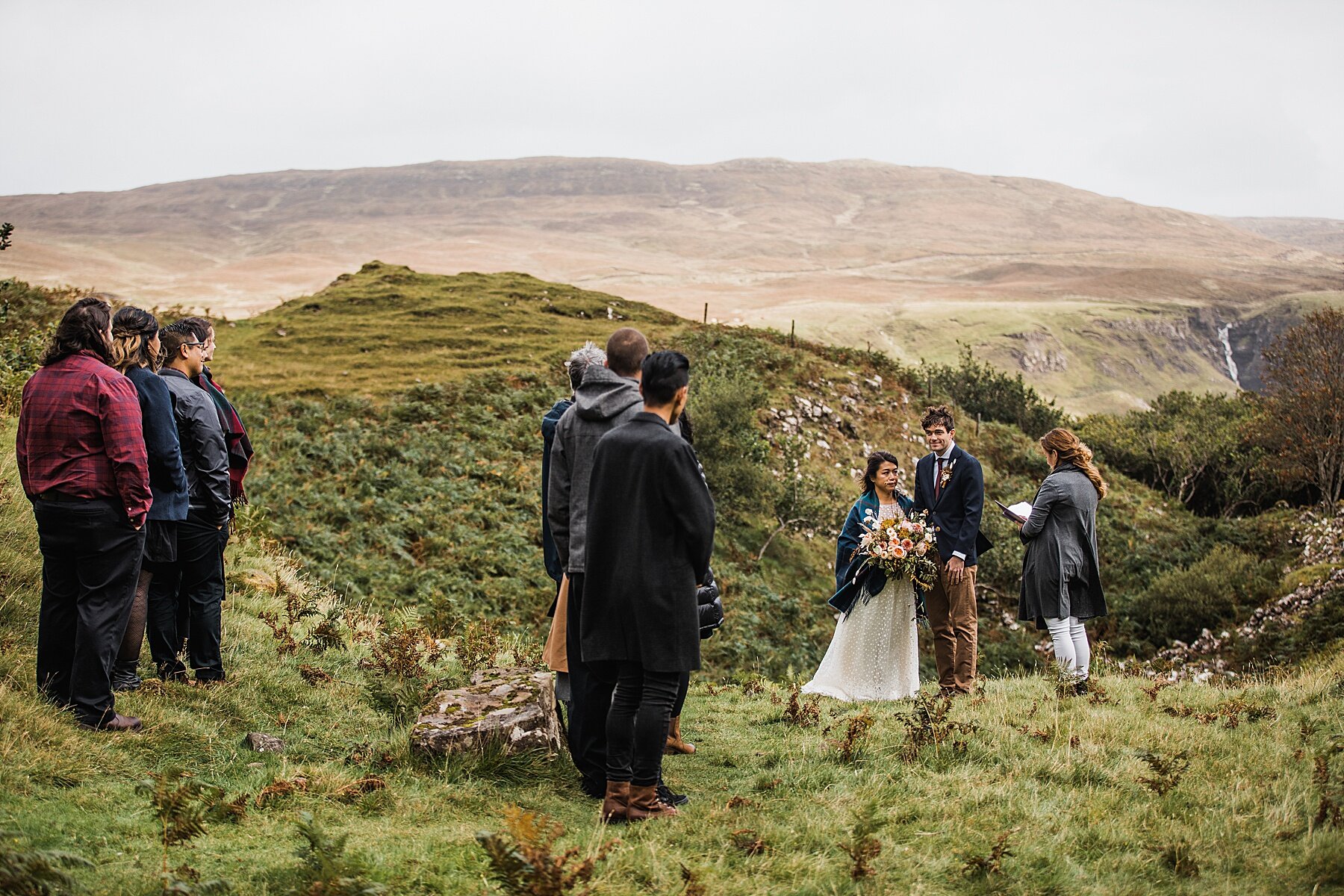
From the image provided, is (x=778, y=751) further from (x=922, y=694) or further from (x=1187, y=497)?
(x=1187, y=497)

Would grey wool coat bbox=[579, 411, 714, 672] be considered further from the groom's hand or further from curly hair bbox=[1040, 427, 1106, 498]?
curly hair bbox=[1040, 427, 1106, 498]

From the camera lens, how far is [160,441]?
6422mm

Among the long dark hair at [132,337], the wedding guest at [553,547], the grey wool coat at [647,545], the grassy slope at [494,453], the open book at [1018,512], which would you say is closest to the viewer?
the grey wool coat at [647,545]

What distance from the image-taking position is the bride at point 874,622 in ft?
30.8

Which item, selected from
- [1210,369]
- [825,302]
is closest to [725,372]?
[825,302]

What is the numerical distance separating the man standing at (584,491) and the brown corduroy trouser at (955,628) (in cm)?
451

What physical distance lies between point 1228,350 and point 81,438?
19039cm

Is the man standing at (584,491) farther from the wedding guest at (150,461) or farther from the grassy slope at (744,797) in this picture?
the wedding guest at (150,461)

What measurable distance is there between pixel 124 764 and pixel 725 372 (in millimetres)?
24439

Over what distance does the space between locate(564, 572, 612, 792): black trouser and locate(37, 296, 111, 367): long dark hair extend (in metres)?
3.41

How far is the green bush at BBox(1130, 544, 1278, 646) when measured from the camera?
22.0 m

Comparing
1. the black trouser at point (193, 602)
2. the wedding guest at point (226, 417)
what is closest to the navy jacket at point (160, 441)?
the black trouser at point (193, 602)

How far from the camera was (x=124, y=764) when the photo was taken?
5340 mm

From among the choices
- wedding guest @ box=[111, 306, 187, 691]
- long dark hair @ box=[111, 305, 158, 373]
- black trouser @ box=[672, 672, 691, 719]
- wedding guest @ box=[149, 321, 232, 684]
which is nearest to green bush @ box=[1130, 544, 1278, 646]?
black trouser @ box=[672, 672, 691, 719]
